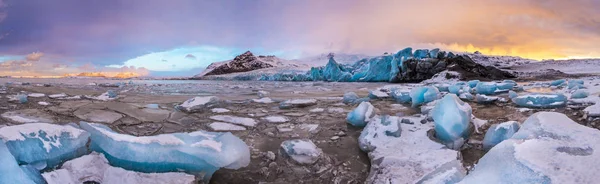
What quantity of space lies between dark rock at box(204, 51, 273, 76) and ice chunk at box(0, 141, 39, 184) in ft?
248

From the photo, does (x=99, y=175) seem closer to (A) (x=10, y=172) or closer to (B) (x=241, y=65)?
(A) (x=10, y=172)

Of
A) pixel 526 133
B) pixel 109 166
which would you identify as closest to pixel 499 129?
pixel 526 133

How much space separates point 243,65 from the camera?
278 ft

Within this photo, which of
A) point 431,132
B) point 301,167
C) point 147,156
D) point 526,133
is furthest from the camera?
point 431,132

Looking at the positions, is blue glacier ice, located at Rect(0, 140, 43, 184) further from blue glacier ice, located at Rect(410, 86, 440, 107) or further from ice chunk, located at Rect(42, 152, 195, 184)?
blue glacier ice, located at Rect(410, 86, 440, 107)

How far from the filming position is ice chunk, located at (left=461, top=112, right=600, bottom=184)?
1.08 metres

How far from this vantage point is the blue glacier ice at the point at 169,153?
5.83 ft

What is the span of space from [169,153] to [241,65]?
84.8 m

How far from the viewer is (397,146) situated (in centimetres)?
234

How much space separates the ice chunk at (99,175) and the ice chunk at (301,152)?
0.77 meters

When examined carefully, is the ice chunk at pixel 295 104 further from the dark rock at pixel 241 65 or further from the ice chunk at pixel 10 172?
the dark rock at pixel 241 65

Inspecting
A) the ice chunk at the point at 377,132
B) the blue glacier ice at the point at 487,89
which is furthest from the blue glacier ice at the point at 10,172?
the blue glacier ice at the point at 487,89

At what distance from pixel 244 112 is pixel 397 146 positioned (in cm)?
252

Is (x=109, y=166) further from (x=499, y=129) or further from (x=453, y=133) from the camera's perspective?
Answer: (x=499, y=129)
